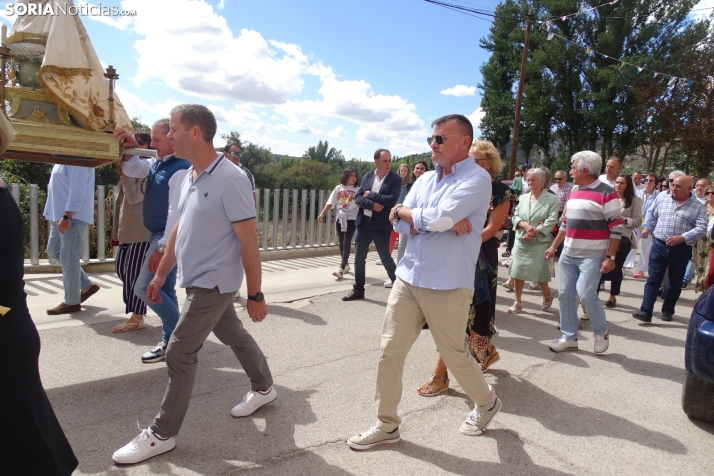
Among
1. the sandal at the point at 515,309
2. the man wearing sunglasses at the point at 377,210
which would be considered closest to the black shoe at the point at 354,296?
the man wearing sunglasses at the point at 377,210

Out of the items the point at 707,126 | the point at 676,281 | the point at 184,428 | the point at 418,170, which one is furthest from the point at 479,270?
the point at 707,126

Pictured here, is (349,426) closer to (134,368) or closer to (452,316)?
(452,316)

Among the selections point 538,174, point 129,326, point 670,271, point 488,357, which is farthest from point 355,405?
point 670,271

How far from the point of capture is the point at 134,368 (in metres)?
4.15

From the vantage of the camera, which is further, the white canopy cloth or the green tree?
the green tree

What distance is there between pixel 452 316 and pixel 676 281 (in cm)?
485

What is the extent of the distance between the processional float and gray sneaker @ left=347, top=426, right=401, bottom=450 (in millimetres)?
2583

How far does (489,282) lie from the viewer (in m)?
4.24

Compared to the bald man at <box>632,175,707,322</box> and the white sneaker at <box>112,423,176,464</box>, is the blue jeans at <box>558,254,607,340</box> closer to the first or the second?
the bald man at <box>632,175,707,322</box>

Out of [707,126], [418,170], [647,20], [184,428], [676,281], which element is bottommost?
[184,428]

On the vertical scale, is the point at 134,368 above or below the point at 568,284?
below

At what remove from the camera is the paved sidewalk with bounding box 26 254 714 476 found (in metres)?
3.00

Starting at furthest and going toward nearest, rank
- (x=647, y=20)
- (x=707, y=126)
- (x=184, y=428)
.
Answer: (x=647, y=20), (x=707, y=126), (x=184, y=428)

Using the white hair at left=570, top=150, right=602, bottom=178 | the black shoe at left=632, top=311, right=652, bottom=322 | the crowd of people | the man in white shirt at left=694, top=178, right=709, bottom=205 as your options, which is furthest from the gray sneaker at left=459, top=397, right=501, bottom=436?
the man in white shirt at left=694, top=178, right=709, bottom=205
